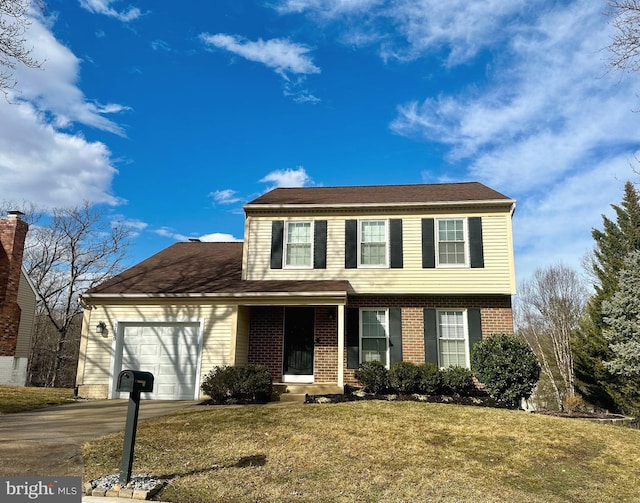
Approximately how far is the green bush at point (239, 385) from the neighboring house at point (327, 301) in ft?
4.34

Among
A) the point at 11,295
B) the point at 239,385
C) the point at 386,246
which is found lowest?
the point at 239,385

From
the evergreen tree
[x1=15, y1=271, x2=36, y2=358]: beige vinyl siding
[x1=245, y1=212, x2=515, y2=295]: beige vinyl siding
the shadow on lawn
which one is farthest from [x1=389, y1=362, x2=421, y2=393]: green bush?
[x1=15, y1=271, x2=36, y2=358]: beige vinyl siding

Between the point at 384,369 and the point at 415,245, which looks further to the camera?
the point at 415,245

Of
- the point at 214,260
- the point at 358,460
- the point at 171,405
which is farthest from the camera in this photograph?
the point at 214,260

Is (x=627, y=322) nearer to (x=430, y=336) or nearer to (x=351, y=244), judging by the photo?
(x=430, y=336)

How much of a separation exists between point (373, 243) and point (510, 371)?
534 cm

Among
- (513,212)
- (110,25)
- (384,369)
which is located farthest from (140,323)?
(513,212)

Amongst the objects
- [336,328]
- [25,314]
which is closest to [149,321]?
[336,328]

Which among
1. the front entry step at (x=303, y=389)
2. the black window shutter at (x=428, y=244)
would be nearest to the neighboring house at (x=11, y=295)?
the front entry step at (x=303, y=389)

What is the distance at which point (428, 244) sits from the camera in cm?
1380

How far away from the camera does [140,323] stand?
44.7 feet

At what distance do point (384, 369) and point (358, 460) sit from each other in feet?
20.5

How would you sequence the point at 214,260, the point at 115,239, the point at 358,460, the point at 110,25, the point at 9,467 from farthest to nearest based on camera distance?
the point at 115,239, the point at 214,260, the point at 110,25, the point at 358,460, the point at 9,467

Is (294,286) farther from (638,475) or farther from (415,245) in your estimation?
(638,475)
